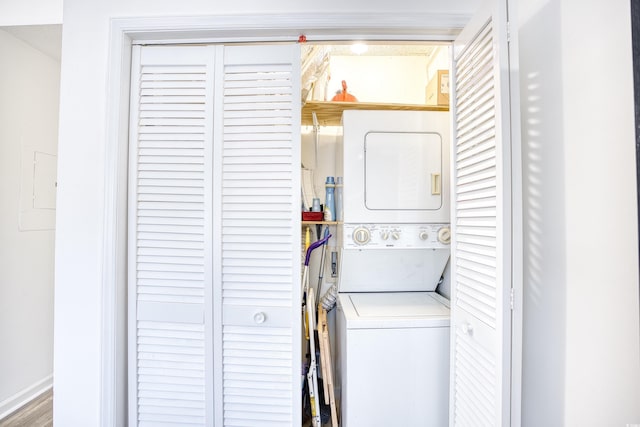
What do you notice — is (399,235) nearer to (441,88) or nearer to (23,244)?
(441,88)

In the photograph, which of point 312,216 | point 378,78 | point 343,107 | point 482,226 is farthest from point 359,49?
point 482,226

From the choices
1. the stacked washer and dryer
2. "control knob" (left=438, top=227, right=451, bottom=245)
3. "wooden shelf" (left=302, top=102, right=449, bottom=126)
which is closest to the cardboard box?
"wooden shelf" (left=302, top=102, right=449, bottom=126)

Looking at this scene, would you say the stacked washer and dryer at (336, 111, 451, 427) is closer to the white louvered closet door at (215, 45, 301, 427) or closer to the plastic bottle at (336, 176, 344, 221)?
the plastic bottle at (336, 176, 344, 221)

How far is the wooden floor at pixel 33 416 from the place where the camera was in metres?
2.15

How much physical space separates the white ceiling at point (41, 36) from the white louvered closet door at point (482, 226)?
2.84 meters

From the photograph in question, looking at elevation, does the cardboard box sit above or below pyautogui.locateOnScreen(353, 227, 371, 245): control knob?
above

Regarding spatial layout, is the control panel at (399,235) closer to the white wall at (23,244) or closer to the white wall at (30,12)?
the white wall at (30,12)

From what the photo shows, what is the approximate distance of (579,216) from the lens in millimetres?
973

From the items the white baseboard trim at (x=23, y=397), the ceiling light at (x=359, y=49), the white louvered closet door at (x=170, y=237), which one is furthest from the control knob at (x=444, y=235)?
the white baseboard trim at (x=23, y=397)

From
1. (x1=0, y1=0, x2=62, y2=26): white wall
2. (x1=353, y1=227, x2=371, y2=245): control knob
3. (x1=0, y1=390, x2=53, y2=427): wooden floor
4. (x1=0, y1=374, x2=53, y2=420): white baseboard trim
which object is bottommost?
(x1=0, y1=390, x2=53, y2=427): wooden floor

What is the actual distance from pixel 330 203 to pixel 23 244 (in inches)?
98.6

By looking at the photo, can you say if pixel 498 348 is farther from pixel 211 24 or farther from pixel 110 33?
pixel 110 33

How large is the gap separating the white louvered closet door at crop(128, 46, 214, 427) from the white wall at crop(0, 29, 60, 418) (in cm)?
159

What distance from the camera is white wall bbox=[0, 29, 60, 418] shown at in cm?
228
